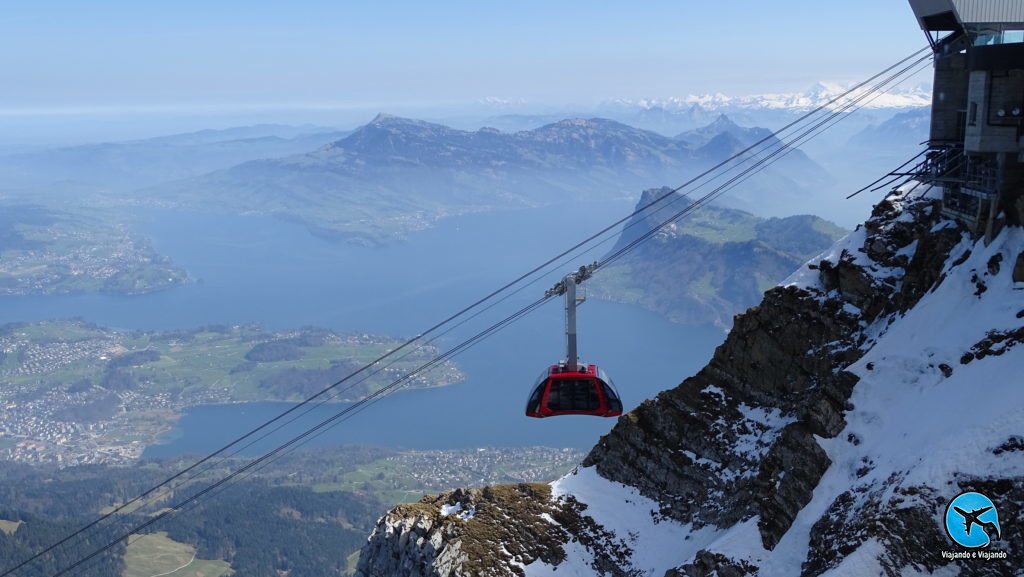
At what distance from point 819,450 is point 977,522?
782 cm

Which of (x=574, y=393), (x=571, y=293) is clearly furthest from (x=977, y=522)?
(x=574, y=393)

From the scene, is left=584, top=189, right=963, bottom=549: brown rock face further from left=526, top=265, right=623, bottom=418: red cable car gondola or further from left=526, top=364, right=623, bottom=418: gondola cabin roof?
left=526, top=364, right=623, bottom=418: gondola cabin roof

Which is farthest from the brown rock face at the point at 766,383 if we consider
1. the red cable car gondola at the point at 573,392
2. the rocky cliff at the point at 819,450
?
the red cable car gondola at the point at 573,392

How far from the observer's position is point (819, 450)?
96.6ft

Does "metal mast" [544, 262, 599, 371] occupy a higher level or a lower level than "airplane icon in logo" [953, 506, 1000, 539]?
higher

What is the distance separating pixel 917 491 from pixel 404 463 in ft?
575

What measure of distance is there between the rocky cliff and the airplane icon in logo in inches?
11.3

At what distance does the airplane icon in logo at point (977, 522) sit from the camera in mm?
21484

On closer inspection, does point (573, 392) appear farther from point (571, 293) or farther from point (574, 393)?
point (571, 293)

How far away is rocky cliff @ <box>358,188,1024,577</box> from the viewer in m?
23.4

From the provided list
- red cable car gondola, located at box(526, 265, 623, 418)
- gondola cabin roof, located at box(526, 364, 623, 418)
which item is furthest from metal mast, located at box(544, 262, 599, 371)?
gondola cabin roof, located at box(526, 364, 623, 418)

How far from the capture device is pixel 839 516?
26250 millimetres

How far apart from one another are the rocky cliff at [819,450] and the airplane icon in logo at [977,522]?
29cm

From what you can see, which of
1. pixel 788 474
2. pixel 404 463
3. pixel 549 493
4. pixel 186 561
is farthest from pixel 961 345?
pixel 404 463
